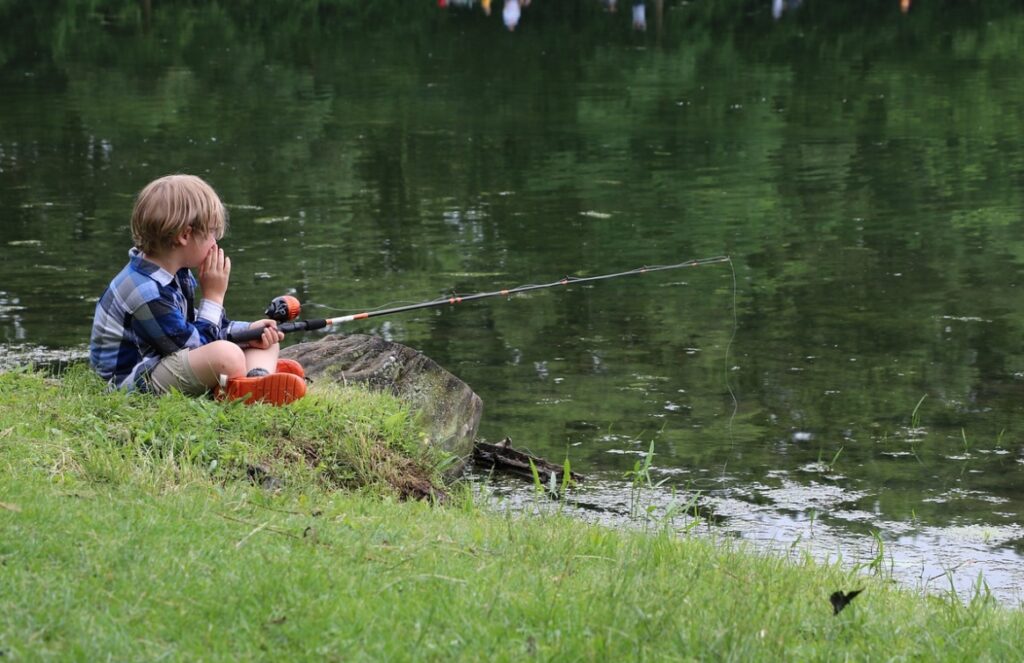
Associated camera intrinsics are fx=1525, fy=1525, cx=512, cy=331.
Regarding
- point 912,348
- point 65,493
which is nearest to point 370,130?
point 912,348

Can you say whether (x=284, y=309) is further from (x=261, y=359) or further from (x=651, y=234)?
(x=651, y=234)

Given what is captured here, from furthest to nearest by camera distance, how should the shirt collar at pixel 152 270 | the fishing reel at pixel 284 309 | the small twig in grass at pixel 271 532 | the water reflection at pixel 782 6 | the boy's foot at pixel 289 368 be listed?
1. the water reflection at pixel 782 6
2. the fishing reel at pixel 284 309
3. the boy's foot at pixel 289 368
4. the shirt collar at pixel 152 270
5. the small twig in grass at pixel 271 532

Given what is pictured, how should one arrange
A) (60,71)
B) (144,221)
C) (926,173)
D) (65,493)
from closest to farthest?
(65,493)
(144,221)
(926,173)
(60,71)

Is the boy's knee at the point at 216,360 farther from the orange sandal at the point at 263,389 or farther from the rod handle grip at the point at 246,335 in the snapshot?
the rod handle grip at the point at 246,335

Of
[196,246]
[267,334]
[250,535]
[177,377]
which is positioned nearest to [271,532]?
[250,535]

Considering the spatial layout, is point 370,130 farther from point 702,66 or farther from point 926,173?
point 702,66

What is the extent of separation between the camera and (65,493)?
175 inches

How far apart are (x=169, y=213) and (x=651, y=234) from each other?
274 inches

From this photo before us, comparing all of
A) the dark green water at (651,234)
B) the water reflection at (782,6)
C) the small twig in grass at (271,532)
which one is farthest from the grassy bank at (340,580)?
the water reflection at (782,6)

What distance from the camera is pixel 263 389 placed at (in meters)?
5.69

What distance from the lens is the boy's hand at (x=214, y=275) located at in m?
5.86

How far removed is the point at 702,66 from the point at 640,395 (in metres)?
18.4

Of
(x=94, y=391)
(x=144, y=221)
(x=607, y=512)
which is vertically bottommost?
(x=607, y=512)

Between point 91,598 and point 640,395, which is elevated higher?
point 91,598
